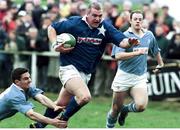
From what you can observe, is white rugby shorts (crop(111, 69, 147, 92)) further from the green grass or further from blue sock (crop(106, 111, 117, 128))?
the green grass

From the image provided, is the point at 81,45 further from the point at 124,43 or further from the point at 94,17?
the point at 124,43

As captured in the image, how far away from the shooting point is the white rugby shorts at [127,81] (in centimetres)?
1284

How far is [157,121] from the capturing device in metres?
15.4

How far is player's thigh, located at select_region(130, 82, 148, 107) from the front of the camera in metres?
12.7

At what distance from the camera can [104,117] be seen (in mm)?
15945

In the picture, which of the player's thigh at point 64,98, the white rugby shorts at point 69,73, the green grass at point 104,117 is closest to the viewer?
the white rugby shorts at point 69,73

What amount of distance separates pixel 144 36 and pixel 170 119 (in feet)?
11.0

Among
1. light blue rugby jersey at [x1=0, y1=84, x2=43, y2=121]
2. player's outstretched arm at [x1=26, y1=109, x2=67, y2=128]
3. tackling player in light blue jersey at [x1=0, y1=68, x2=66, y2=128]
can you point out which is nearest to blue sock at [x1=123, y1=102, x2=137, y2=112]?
tackling player in light blue jersey at [x1=0, y1=68, x2=66, y2=128]

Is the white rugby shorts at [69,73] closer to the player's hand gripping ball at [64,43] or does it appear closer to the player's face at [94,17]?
the player's hand gripping ball at [64,43]

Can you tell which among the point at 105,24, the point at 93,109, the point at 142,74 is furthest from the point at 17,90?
the point at 93,109

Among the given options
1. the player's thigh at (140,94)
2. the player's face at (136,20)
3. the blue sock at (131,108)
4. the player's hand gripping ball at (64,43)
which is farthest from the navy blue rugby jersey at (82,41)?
the blue sock at (131,108)

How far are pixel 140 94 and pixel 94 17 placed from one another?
5.70 feet

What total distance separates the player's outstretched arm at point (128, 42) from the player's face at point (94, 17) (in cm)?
49

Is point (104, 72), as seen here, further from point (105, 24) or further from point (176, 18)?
point (105, 24)
